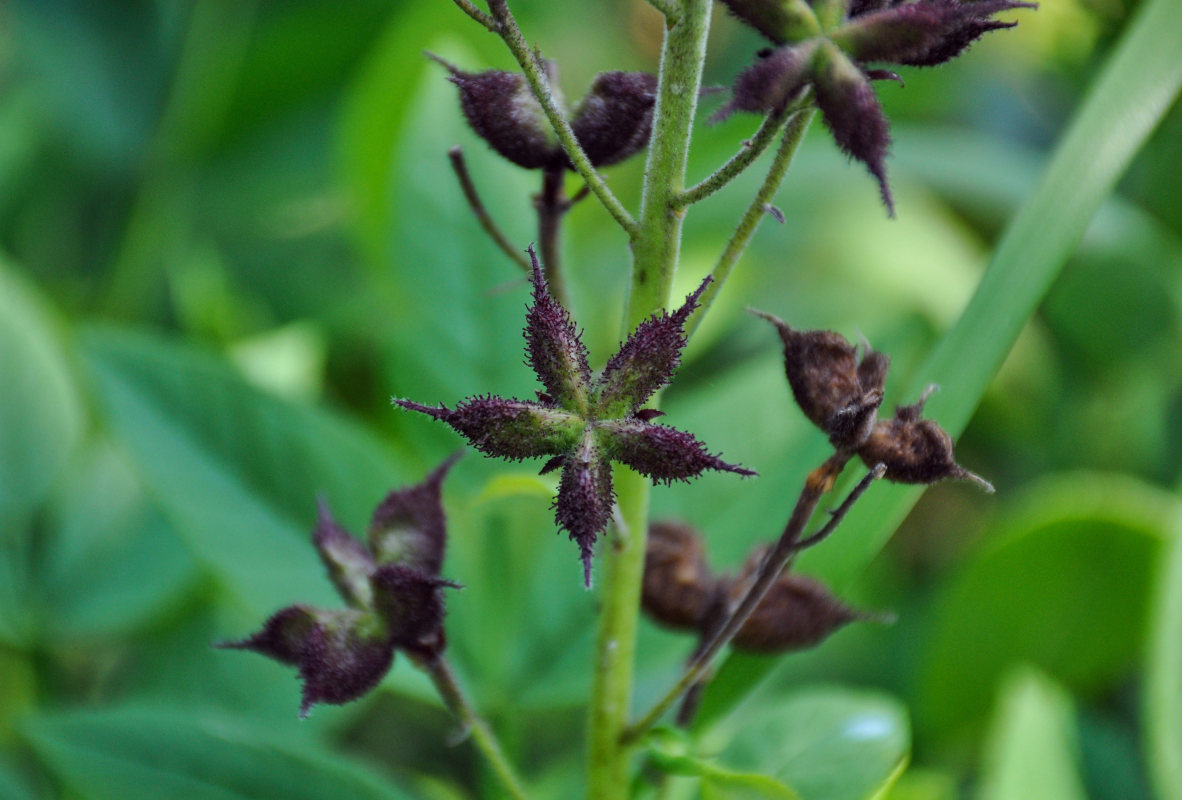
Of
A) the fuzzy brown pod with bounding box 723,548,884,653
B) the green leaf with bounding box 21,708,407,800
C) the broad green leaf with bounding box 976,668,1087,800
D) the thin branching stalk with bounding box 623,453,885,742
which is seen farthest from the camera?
the broad green leaf with bounding box 976,668,1087,800

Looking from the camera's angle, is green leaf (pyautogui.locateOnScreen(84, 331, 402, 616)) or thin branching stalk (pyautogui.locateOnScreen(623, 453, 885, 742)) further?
green leaf (pyautogui.locateOnScreen(84, 331, 402, 616))

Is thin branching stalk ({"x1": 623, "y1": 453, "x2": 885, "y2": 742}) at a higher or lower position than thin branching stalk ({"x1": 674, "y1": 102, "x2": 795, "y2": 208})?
lower

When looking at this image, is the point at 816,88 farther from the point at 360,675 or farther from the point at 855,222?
the point at 855,222

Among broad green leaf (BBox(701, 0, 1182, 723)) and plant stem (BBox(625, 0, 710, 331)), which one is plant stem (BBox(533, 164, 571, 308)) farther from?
broad green leaf (BBox(701, 0, 1182, 723))

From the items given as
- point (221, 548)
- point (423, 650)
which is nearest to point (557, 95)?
point (423, 650)

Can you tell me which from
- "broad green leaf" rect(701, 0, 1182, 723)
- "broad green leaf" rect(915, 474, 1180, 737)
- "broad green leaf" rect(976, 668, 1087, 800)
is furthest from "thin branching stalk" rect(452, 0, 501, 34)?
"broad green leaf" rect(915, 474, 1180, 737)

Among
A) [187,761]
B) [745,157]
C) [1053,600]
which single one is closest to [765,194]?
[745,157]

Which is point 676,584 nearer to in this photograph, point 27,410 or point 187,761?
point 187,761

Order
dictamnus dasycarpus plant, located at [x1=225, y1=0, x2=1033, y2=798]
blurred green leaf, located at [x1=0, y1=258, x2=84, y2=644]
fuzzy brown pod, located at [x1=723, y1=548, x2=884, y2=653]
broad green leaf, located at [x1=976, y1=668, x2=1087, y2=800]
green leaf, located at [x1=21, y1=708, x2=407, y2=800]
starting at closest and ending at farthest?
1. dictamnus dasycarpus plant, located at [x1=225, y1=0, x2=1033, y2=798]
2. fuzzy brown pod, located at [x1=723, y1=548, x2=884, y2=653]
3. green leaf, located at [x1=21, y1=708, x2=407, y2=800]
4. broad green leaf, located at [x1=976, y1=668, x2=1087, y2=800]
5. blurred green leaf, located at [x1=0, y1=258, x2=84, y2=644]
